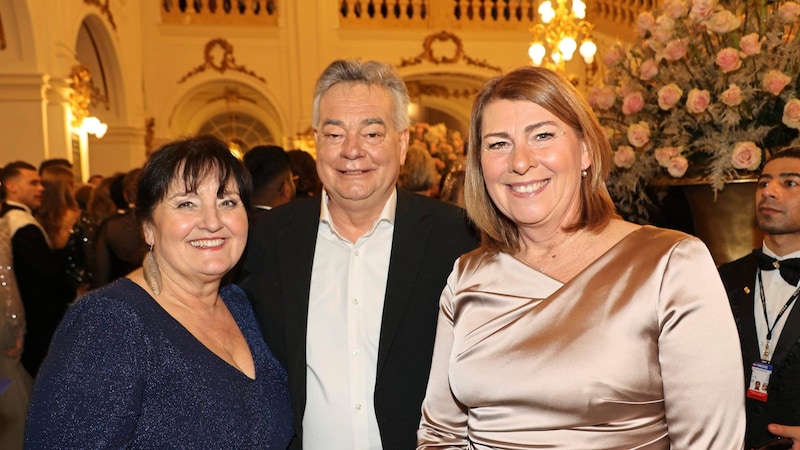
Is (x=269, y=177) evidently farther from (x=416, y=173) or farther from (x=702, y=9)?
(x=702, y=9)

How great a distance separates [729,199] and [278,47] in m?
11.9

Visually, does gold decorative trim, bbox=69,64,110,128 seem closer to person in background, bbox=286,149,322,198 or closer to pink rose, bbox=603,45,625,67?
person in background, bbox=286,149,322,198

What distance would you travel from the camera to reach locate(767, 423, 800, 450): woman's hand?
2.75 metres

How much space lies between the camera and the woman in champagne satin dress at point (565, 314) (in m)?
1.65

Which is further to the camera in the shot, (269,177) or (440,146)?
(440,146)

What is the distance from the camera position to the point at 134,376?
199cm

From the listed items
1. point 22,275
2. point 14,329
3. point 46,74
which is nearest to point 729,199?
point 14,329

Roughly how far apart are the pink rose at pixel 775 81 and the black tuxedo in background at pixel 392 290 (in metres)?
1.26

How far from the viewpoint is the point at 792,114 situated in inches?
116

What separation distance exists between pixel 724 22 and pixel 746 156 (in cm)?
54

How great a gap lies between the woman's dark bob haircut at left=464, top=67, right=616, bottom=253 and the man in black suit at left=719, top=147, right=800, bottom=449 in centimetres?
138

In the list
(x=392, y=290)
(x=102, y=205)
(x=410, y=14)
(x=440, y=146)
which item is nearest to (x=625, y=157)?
(x=392, y=290)

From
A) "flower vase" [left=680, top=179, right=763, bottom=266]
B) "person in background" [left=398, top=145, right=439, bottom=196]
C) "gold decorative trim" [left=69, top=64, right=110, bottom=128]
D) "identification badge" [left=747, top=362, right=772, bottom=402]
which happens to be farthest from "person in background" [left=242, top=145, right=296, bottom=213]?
"gold decorative trim" [left=69, top=64, right=110, bottom=128]

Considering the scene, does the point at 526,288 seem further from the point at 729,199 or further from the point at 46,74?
the point at 46,74
